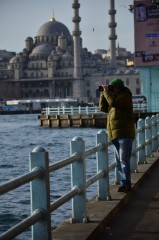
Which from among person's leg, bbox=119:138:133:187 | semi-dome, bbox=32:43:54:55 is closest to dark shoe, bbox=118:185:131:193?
person's leg, bbox=119:138:133:187

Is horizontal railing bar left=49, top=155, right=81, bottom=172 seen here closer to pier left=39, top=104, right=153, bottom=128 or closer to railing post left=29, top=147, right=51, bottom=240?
railing post left=29, top=147, right=51, bottom=240

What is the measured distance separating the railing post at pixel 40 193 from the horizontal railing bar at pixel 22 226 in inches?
2.3

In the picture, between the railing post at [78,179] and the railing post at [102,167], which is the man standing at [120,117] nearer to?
the railing post at [102,167]

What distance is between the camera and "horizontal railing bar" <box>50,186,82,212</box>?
5.70m

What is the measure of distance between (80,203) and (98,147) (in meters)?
1.25

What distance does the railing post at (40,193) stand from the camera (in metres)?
5.39

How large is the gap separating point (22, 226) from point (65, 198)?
4.13 feet

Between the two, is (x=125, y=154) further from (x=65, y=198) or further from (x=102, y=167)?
(x=65, y=198)

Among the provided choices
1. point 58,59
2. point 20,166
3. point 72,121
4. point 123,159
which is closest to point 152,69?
point 72,121

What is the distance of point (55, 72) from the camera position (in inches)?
6585

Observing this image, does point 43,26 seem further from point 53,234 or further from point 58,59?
point 53,234

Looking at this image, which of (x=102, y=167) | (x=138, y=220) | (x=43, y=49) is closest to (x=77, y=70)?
(x=43, y=49)

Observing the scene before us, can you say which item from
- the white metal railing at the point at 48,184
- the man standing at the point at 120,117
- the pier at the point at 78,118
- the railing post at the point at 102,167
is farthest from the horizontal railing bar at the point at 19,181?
the pier at the point at 78,118

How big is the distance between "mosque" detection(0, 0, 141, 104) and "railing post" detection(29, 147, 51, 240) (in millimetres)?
150258
